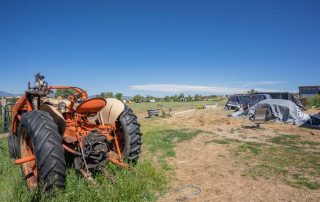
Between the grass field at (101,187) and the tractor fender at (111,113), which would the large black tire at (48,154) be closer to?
the grass field at (101,187)

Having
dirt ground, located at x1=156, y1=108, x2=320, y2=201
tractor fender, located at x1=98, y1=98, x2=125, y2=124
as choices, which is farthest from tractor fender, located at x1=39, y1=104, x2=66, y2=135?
dirt ground, located at x1=156, y1=108, x2=320, y2=201

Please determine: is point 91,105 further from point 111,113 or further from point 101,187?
point 101,187

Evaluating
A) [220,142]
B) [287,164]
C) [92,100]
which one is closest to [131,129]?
[92,100]

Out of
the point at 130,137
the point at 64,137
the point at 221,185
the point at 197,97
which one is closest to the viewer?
the point at 64,137

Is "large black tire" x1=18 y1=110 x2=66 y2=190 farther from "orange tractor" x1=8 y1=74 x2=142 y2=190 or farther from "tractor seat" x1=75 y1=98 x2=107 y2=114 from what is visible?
"tractor seat" x1=75 y1=98 x2=107 y2=114

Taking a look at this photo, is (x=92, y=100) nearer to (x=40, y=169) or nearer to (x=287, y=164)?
(x=40, y=169)

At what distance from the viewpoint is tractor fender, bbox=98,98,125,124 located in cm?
567

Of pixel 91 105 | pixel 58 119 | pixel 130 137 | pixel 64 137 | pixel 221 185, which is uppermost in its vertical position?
pixel 91 105

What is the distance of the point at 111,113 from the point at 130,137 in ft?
2.10

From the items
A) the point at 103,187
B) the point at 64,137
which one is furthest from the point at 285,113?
the point at 64,137

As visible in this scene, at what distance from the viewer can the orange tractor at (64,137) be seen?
389cm

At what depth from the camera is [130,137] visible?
562cm

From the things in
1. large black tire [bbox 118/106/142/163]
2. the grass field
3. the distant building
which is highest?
the distant building

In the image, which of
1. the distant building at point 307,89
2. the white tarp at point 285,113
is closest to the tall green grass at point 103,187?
the white tarp at point 285,113
